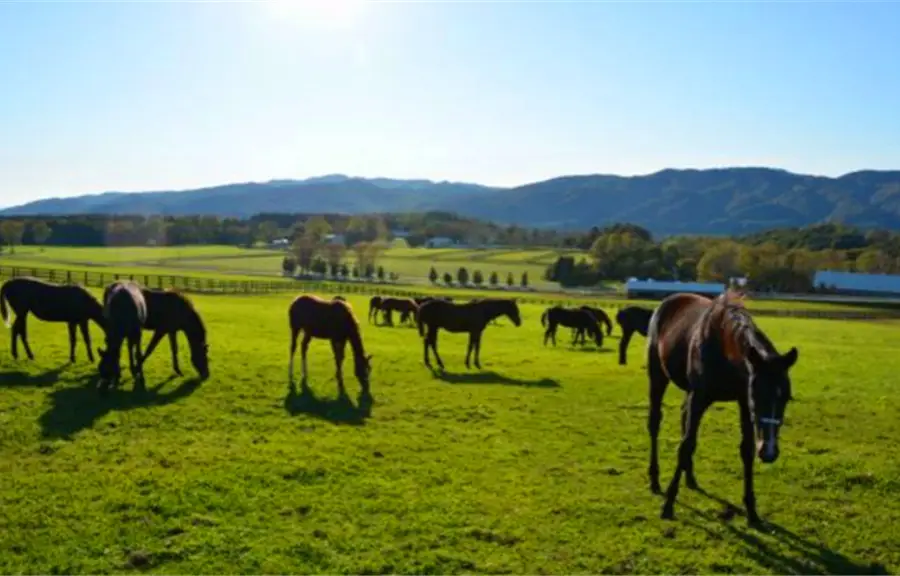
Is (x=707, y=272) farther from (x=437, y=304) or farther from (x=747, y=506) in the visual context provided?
(x=747, y=506)

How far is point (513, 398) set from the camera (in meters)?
16.3

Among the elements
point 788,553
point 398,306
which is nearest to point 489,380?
point 788,553

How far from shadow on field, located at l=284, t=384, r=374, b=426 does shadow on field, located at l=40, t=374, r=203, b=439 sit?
2228 millimetres

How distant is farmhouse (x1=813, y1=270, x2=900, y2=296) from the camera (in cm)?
10644

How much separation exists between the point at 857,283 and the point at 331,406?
117 metres

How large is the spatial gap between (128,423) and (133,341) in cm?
301

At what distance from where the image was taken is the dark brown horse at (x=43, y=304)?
16.6 meters

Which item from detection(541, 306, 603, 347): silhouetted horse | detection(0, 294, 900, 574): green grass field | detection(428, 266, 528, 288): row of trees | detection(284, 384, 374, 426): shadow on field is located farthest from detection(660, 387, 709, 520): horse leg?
detection(428, 266, 528, 288): row of trees

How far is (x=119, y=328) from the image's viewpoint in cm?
1446

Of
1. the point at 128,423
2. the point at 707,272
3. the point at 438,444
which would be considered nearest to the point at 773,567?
the point at 438,444

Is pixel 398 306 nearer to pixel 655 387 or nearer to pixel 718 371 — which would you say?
pixel 655 387

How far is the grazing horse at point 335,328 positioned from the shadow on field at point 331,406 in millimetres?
506

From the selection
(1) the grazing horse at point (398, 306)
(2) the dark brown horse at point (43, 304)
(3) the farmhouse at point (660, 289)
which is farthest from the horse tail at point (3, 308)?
(3) the farmhouse at point (660, 289)

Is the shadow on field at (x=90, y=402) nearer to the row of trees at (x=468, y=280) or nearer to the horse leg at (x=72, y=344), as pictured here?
the horse leg at (x=72, y=344)
